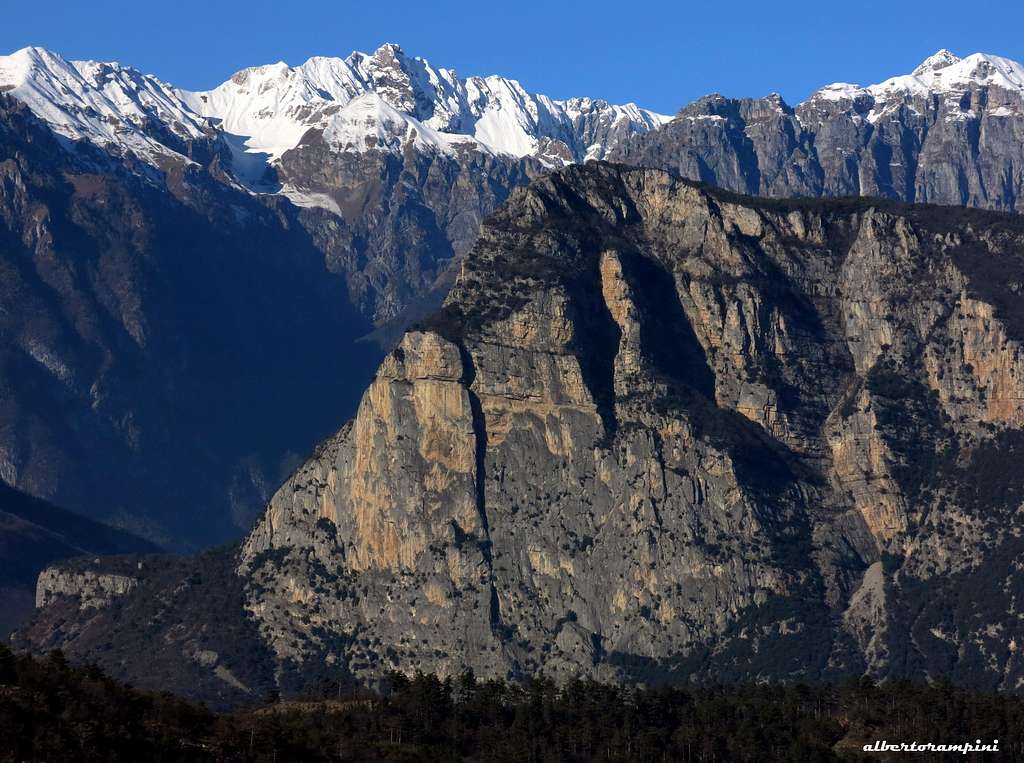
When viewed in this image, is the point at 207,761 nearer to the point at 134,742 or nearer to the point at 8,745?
the point at 134,742

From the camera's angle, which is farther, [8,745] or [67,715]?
[67,715]

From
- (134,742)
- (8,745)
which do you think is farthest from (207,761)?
(8,745)

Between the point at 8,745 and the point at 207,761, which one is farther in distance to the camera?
the point at 207,761
